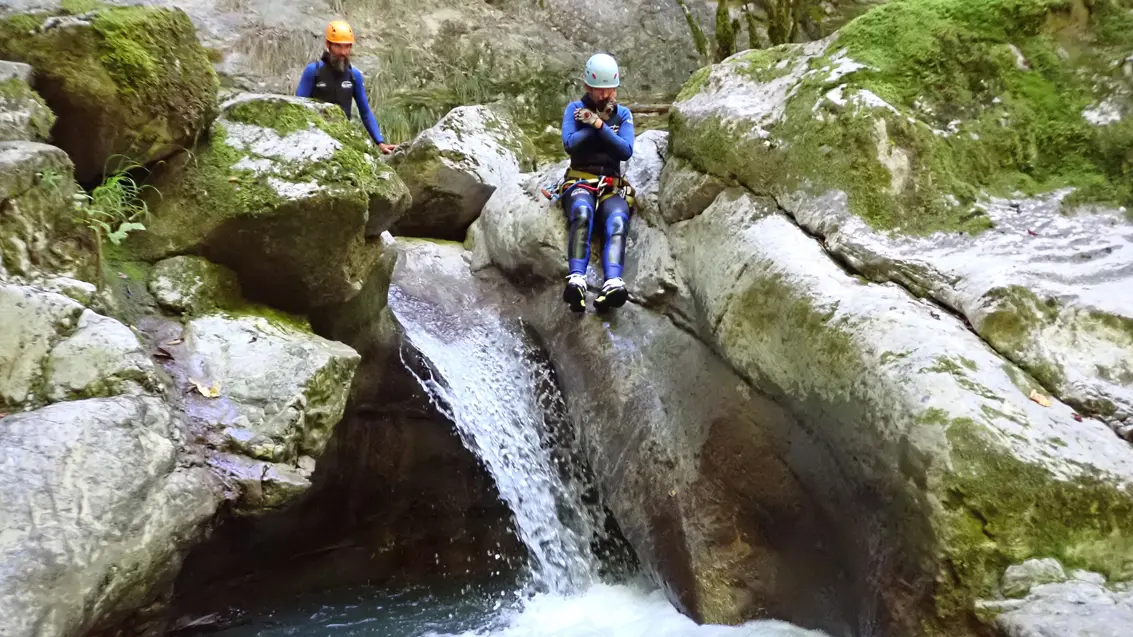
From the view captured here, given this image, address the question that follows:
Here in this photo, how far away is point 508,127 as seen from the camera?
8.31 metres

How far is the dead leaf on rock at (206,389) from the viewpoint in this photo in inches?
146

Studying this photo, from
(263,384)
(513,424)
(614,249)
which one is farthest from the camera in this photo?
(513,424)

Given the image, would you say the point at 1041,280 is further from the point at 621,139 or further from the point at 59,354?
the point at 59,354

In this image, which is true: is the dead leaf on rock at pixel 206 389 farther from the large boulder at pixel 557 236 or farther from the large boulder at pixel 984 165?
the large boulder at pixel 984 165

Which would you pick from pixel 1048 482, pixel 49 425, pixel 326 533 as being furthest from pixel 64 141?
pixel 1048 482

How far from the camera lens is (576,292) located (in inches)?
196

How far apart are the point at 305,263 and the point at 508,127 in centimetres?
426

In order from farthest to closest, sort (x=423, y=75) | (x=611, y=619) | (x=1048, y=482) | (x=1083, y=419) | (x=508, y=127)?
(x=423, y=75)
(x=508, y=127)
(x=611, y=619)
(x=1083, y=419)
(x=1048, y=482)

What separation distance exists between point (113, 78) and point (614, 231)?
314 cm

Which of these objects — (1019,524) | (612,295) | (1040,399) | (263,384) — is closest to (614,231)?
(612,295)

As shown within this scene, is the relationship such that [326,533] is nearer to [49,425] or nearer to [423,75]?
[49,425]

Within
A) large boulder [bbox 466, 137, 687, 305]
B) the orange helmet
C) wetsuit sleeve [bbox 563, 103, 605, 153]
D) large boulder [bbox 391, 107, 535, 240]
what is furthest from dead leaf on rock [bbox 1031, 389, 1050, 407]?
the orange helmet

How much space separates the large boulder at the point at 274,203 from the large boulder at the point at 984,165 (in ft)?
8.12

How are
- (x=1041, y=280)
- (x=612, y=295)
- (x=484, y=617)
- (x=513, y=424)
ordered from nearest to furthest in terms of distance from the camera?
(x=1041, y=280) < (x=484, y=617) < (x=612, y=295) < (x=513, y=424)
